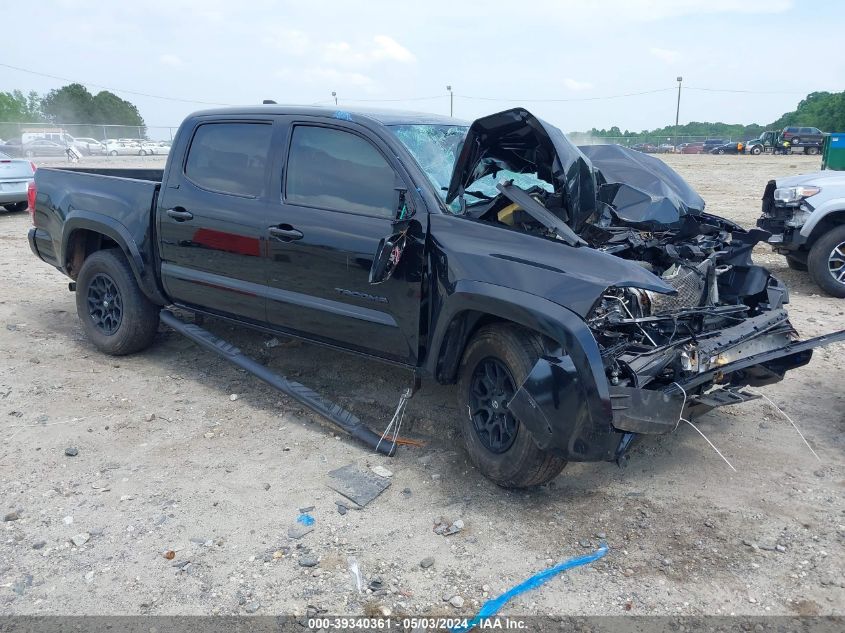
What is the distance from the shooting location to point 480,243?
356 centimetres

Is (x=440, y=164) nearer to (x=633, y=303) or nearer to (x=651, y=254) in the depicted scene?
(x=651, y=254)

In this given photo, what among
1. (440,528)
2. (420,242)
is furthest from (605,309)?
(440,528)

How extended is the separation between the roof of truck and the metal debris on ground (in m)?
2.04

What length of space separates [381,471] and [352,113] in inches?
84.5

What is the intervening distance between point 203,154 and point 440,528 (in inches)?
124

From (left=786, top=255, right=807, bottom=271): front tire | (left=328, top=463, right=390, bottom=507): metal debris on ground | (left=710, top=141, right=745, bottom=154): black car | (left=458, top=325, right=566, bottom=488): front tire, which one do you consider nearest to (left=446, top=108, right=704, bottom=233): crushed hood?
(left=458, top=325, right=566, bottom=488): front tire

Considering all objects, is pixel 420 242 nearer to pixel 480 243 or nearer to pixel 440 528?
pixel 480 243

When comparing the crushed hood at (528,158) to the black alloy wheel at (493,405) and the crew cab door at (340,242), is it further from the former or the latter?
the black alloy wheel at (493,405)

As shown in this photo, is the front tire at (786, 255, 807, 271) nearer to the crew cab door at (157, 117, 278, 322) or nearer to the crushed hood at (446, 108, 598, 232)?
the crushed hood at (446, 108, 598, 232)

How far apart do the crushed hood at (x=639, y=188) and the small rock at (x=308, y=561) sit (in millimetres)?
2631

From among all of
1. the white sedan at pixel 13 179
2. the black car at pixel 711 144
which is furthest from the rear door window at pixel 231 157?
the black car at pixel 711 144

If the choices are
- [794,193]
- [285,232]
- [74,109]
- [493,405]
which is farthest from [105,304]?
[74,109]

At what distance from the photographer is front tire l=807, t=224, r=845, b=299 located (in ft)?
24.4

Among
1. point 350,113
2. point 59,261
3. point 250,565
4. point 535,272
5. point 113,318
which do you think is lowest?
point 250,565
